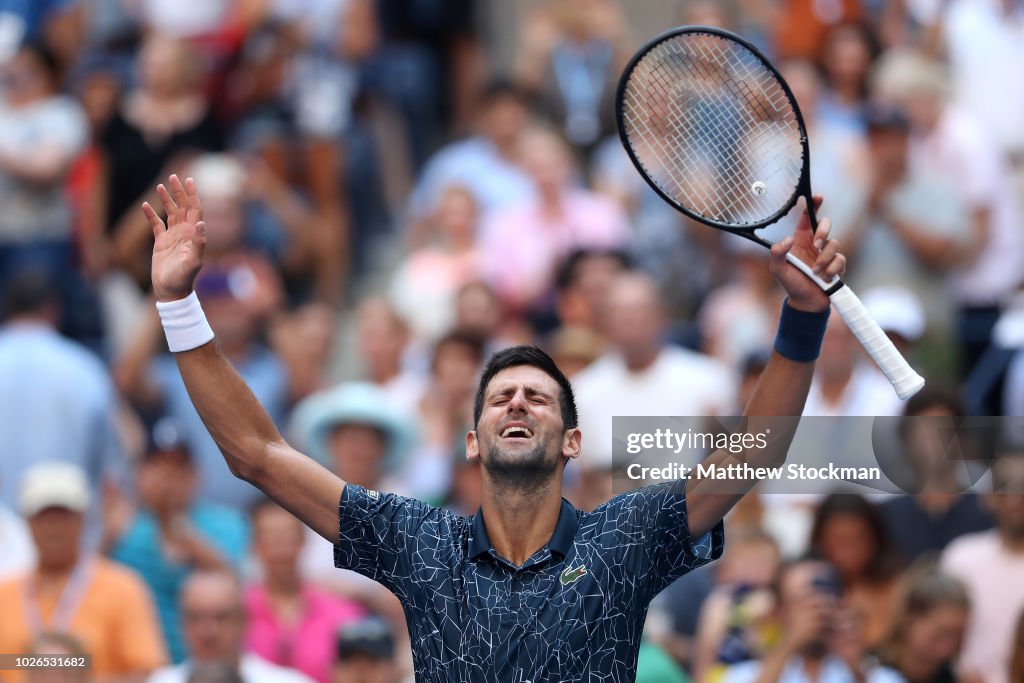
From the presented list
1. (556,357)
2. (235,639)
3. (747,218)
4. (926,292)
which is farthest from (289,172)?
(747,218)

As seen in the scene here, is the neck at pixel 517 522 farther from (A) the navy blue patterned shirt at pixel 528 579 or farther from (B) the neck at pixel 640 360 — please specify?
(B) the neck at pixel 640 360

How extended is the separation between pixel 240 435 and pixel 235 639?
8.59 ft

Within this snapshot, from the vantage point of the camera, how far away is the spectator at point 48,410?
→ 349 inches

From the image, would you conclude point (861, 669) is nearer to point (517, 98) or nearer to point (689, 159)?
point (689, 159)

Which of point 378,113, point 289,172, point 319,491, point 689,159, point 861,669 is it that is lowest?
point 319,491

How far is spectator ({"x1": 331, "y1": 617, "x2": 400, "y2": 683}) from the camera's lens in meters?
7.03

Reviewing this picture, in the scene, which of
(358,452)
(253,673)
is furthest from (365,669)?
(358,452)

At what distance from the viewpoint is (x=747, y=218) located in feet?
17.3

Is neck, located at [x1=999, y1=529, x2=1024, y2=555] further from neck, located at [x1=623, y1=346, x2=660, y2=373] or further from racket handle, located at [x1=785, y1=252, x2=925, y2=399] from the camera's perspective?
racket handle, located at [x1=785, y1=252, x2=925, y2=399]

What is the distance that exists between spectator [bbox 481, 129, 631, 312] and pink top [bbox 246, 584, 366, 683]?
291cm

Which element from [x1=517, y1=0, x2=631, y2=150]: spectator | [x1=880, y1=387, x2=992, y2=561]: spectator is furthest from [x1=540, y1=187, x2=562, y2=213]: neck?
[x1=880, y1=387, x2=992, y2=561]: spectator

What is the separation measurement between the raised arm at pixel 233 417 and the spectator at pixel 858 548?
300 cm

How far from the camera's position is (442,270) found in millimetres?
10711

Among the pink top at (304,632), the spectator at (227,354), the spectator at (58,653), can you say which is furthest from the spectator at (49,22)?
the spectator at (58,653)
